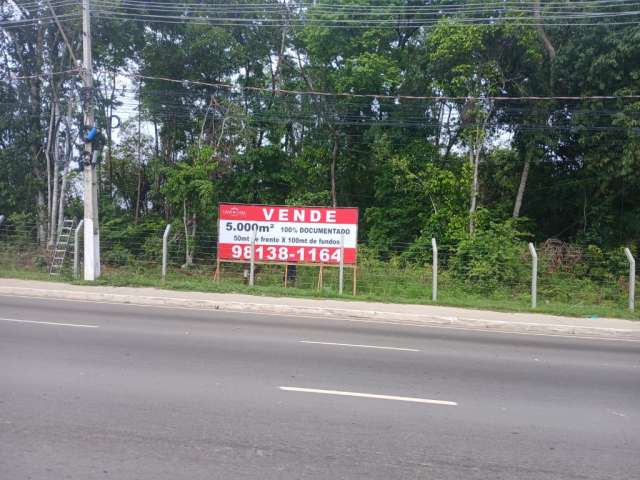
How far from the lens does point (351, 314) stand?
1318 cm

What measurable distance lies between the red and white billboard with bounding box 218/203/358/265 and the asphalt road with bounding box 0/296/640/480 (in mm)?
7138

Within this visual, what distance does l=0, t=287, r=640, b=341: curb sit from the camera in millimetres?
12156

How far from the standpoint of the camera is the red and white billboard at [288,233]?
55.6ft

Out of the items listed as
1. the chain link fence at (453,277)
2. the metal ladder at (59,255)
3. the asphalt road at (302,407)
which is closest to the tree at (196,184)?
the chain link fence at (453,277)

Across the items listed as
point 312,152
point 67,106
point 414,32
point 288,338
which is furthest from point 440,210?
point 67,106

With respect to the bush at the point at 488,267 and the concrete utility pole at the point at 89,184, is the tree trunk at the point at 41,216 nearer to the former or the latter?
the concrete utility pole at the point at 89,184

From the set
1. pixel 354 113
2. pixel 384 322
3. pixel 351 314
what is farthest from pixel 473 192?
pixel 384 322

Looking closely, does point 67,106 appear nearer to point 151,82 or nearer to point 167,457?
point 151,82

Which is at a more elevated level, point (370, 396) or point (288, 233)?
point (288, 233)

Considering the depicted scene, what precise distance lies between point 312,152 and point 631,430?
952 inches

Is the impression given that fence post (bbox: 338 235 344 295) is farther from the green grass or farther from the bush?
the bush

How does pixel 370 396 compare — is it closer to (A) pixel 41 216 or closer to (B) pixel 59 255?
(B) pixel 59 255

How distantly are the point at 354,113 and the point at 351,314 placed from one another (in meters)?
16.2

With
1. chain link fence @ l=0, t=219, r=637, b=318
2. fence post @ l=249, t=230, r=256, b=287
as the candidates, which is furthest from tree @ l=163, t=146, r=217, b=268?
fence post @ l=249, t=230, r=256, b=287
